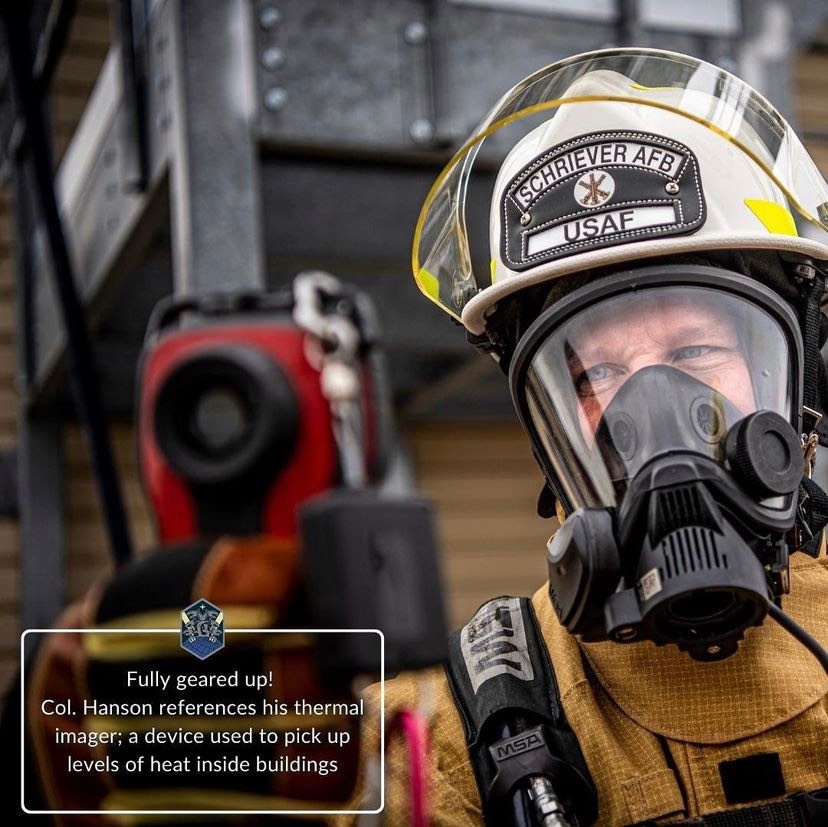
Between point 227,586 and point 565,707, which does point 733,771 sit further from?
point 227,586

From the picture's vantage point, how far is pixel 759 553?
1.61 meters

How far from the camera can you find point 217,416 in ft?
4.53

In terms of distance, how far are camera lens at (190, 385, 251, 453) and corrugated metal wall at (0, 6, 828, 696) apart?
504 centimetres

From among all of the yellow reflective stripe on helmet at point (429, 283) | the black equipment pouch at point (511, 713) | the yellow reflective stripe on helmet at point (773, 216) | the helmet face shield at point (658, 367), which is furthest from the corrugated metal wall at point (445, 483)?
the yellow reflective stripe on helmet at point (773, 216)

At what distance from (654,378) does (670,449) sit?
0.33ft

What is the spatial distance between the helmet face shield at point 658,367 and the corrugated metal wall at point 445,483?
485 cm

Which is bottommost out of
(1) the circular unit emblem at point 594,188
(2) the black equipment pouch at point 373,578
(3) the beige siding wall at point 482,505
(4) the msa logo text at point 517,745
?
(4) the msa logo text at point 517,745

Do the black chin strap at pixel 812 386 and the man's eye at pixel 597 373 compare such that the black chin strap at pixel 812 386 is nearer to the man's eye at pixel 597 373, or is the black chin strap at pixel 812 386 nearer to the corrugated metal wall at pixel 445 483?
the man's eye at pixel 597 373

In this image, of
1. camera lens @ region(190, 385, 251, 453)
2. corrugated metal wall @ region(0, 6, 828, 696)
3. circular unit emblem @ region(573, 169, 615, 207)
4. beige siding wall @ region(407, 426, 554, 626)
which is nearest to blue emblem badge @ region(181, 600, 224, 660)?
camera lens @ region(190, 385, 251, 453)

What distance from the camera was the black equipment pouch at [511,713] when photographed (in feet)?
5.18

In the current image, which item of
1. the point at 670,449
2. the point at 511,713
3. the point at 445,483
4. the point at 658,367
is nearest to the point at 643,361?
the point at 658,367

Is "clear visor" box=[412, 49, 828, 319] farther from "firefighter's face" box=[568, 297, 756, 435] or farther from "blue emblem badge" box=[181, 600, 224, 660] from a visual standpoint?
"blue emblem badge" box=[181, 600, 224, 660]

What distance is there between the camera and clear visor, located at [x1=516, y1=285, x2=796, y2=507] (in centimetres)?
164

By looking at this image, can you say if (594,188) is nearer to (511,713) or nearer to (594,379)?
(594,379)
